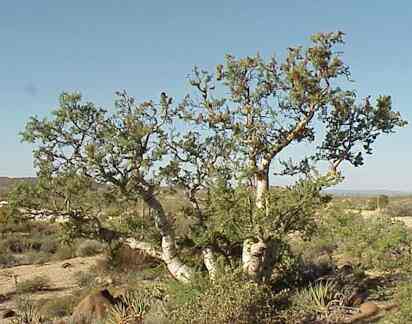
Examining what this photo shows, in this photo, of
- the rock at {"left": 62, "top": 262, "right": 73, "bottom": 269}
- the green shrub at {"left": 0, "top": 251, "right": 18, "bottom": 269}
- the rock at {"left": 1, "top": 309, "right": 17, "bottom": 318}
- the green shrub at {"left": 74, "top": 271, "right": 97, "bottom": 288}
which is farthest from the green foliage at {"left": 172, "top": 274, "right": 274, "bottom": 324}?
the green shrub at {"left": 0, "top": 251, "right": 18, "bottom": 269}

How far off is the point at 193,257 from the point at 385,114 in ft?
17.5

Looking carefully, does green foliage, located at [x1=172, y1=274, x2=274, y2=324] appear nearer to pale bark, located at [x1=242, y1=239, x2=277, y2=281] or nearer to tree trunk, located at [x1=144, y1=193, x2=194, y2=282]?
pale bark, located at [x1=242, y1=239, x2=277, y2=281]

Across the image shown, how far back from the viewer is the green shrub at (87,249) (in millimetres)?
23733

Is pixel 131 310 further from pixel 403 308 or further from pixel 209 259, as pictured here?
pixel 403 308

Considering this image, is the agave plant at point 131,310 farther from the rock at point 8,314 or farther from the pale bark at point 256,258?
the rock at point 8,314

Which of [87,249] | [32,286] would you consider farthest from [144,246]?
[87,249]

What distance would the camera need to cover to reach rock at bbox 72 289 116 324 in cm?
1074

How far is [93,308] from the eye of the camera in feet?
36.4

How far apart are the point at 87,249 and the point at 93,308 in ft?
43.4

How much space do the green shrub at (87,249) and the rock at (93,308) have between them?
40.2 ft

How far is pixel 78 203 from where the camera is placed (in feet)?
37.3

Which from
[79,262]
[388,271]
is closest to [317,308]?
[388,271]

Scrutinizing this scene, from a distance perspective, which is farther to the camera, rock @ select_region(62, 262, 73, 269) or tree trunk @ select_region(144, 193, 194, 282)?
rock @ select_region(62, 262, 73, 269)

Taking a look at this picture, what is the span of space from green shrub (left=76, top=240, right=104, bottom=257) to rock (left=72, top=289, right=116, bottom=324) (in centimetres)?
1224
